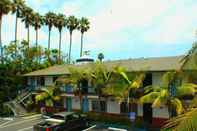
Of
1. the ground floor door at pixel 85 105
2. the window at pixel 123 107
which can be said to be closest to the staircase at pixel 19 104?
the ground floor door at pixel 85 105

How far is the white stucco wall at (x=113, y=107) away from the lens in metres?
36.4

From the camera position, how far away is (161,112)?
3212 cm

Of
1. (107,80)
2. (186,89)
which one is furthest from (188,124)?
(107,80)

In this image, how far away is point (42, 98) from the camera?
139 feet

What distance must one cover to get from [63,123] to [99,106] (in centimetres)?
1206

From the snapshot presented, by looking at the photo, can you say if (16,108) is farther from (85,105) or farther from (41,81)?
(85,105)

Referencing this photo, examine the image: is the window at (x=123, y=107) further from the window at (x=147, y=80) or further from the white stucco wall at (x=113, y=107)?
the window at (x=147, y=80)

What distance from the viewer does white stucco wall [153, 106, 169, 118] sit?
104 ft

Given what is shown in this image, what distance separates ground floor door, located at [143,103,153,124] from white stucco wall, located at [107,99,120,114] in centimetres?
338

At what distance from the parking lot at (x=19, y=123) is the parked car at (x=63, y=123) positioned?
6458mm

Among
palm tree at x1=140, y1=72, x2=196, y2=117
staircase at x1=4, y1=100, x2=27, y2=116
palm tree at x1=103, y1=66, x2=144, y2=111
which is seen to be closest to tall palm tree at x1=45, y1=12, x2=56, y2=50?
staircase at x1=4, y1=100, x2=27, y2=116

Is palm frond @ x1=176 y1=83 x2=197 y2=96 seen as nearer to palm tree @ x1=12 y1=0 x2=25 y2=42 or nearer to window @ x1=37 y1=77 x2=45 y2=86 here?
window @ x1=37 y1=77 x2=45 y2=86

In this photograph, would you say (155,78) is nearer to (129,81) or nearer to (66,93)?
(129,81)

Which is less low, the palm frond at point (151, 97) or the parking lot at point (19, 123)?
the palm frond at point (151, 97)
